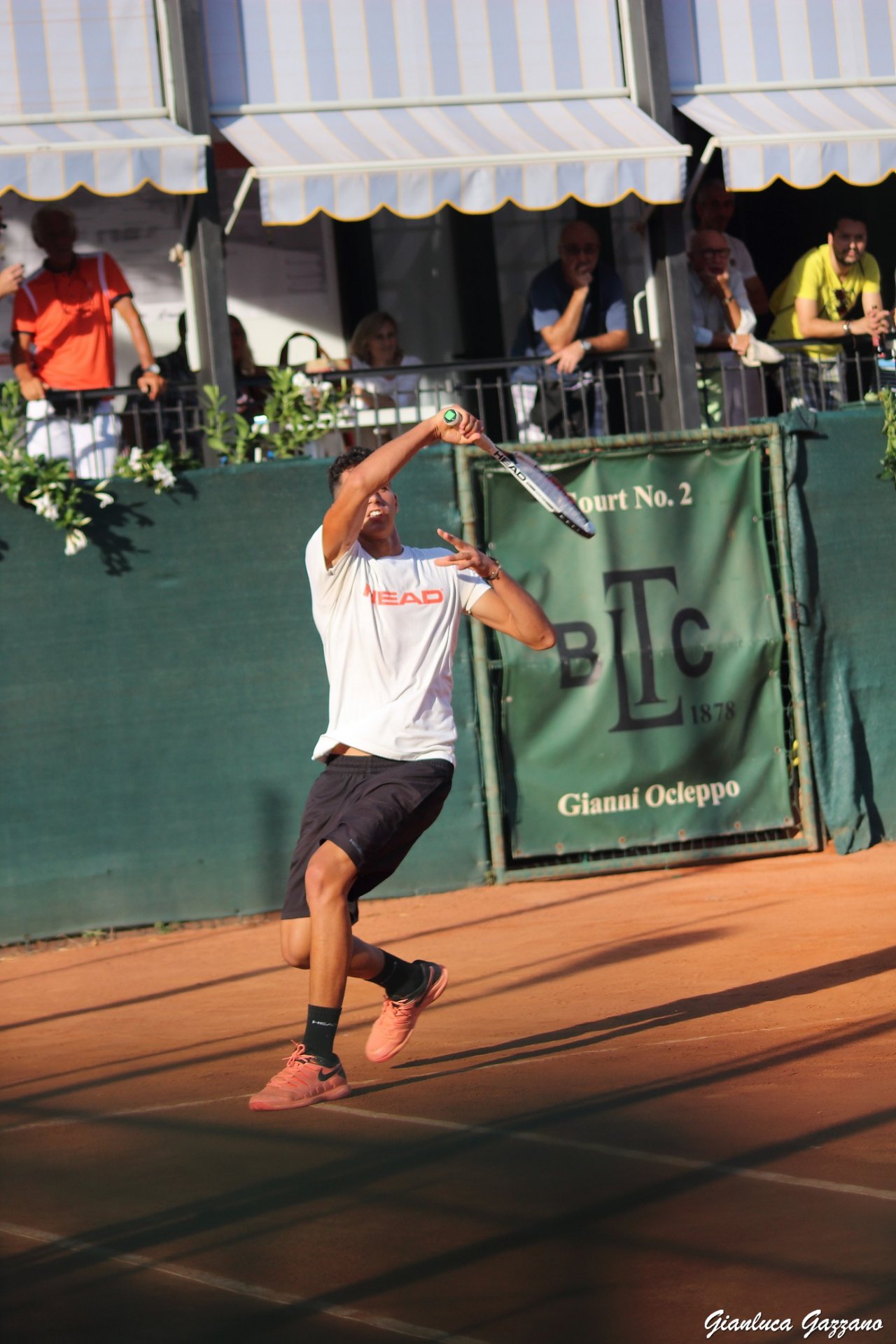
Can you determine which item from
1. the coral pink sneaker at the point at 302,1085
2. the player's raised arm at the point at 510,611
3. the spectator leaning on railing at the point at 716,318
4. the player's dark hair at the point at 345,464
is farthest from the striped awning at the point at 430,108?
the coral pink sneaker at the point at 302,1085

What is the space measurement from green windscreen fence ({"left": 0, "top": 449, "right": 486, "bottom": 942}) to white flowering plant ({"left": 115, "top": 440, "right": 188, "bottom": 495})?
8 centimetres

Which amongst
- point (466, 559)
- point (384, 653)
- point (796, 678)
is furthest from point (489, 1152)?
point (796, 678)

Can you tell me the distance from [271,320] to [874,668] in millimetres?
6052

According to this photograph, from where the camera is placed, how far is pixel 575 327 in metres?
11.0

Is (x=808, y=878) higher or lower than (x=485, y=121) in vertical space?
lower

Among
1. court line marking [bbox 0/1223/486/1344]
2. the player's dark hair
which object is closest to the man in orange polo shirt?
the player's dark hair

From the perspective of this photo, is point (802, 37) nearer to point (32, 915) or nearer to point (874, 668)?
point (874, 668)

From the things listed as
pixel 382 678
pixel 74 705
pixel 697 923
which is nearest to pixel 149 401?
pixel 74 705

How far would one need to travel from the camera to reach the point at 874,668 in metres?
9.95

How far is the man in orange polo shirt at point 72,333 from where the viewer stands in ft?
33.6

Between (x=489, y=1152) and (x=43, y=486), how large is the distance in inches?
224

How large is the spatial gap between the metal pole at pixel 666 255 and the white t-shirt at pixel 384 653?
5.94 meters

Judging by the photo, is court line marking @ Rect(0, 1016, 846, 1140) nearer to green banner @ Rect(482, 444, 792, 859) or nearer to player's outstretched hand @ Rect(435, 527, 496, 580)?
player's outstretched hand @ Rect(435, 527, 496, 580)

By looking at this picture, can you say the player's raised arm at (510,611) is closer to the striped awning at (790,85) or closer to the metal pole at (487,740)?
the metal pole at (487,740)
